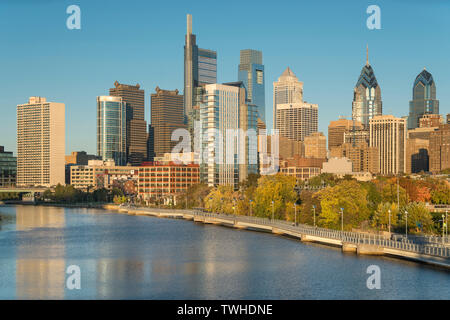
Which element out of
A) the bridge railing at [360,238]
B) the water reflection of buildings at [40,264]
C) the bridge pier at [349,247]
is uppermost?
the bridge railing at [360,238]

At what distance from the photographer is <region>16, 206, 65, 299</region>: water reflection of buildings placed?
61.2 metres

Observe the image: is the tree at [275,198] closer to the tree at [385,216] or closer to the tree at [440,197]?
the tree at [385,216]

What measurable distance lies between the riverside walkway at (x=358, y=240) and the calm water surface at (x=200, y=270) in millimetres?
1709

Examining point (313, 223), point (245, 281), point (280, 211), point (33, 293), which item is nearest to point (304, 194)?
point (280, 211)

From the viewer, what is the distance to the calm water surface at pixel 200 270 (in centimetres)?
6034

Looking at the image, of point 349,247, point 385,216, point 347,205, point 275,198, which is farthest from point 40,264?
point 275,198

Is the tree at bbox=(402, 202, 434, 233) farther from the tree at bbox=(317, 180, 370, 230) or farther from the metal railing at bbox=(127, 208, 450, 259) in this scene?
the tree at bbox=(317, 180, 370, 230)

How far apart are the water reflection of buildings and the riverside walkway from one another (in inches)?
1485

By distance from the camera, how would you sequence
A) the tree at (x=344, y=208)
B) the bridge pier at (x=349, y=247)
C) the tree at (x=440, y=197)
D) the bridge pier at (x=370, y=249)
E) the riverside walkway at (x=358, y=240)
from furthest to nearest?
the tree at (x=440, y=197) → the tree at (x=344, y=208) → the bridge pier at (x=349, y=247) → the bridge pier at (x=370, y=249) → the riverside walkway at (x=358, y=240)

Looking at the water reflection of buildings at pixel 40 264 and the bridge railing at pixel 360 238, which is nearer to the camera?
the water reflection of buildings at pixel 40 264

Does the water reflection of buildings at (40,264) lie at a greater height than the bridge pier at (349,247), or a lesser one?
lesser

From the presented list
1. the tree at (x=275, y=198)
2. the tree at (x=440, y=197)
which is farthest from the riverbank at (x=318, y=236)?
the tree at (x=440, y=197)
